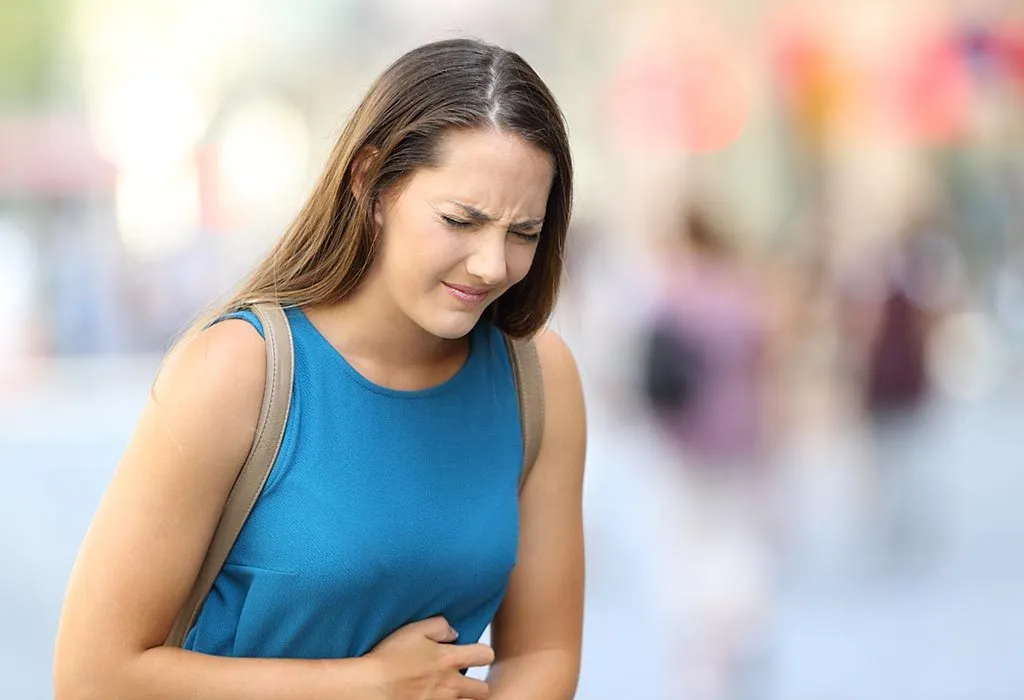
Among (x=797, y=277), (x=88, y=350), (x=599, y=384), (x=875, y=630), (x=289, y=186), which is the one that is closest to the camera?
(x=875, y=630)

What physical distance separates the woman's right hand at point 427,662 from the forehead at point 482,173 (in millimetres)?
534

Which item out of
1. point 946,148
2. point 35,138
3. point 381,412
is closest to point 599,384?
point 946,148

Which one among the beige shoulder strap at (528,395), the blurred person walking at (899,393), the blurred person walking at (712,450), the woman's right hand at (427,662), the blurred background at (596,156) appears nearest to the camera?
the woman's right hand at (427,662)

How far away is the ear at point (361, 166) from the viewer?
5.85 feet

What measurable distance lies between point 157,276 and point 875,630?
1098cm

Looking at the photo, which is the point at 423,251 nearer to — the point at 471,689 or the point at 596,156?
the point at 471,689

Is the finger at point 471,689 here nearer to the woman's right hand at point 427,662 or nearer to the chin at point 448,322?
the woman's right hand at point 427,662

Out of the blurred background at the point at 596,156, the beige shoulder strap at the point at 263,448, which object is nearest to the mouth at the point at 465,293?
the beige shoulder strap at the point at 263,448

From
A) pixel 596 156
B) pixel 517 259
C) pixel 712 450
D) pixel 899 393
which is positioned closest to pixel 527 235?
pixel 517 259

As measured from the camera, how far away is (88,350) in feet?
48.8

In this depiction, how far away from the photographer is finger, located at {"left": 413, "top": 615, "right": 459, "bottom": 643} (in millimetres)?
1863

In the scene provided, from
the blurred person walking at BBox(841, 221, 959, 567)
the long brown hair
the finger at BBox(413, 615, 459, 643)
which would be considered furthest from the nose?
the blurred person walking at BBox(841, 221, 959, 567)

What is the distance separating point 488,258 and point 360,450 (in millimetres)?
297

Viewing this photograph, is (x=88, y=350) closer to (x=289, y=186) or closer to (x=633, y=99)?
(x=289, y=186)
